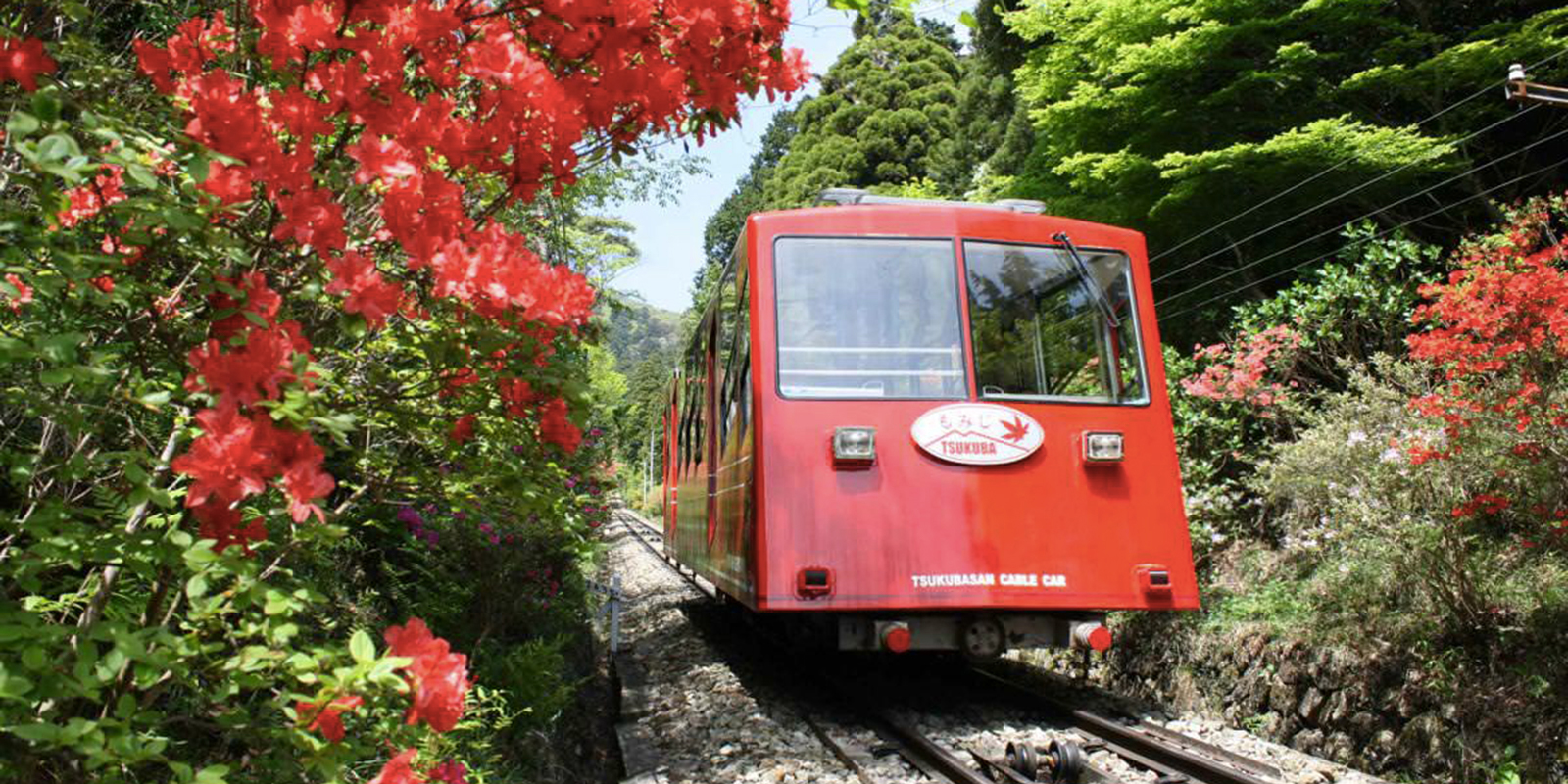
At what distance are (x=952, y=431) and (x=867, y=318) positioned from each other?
806mm

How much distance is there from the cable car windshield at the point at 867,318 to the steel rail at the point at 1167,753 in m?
2.00

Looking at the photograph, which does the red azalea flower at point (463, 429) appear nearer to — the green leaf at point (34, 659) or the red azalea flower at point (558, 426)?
the red azalea flower at point (558, 426)

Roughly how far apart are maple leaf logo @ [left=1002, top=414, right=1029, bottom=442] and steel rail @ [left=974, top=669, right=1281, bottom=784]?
64.9 inches

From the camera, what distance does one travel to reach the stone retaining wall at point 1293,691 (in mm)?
5102

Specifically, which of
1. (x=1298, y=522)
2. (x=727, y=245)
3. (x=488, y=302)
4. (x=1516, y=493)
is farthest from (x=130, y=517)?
(x=727, y=245)

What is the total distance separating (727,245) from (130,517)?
151 feet

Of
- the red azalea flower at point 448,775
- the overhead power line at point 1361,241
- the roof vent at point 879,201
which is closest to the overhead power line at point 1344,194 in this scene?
the overhead power line at point 1361,241

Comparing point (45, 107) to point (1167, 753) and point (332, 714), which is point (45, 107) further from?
point (1167, 753)

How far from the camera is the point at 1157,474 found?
5.57 m

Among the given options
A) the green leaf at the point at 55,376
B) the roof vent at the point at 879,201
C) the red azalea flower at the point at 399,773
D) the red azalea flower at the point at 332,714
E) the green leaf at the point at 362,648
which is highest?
the roof vent at the point at 879,201

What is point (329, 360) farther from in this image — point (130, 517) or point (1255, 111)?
point (1255, 111)

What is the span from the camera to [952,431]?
5.39 m

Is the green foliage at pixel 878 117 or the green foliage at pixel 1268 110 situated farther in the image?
the green foliage at pixel 878 117

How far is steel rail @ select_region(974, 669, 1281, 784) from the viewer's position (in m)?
4.48
